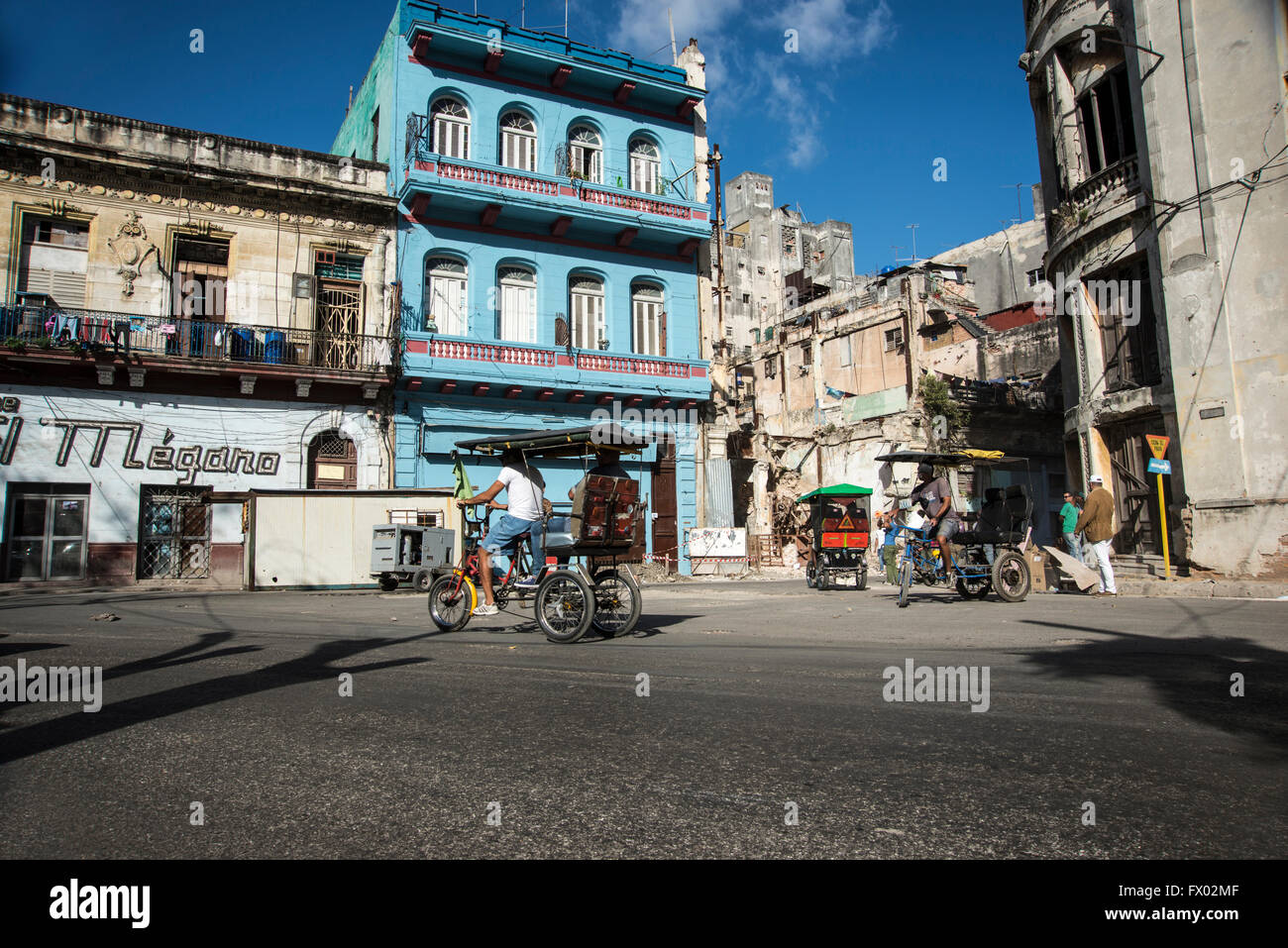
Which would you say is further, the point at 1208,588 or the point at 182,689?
the point at 1208,588

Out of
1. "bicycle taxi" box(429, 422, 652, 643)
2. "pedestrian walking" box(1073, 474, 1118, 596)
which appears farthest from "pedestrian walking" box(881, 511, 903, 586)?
"bicycle taxi" box(429, 422, 652, 643)

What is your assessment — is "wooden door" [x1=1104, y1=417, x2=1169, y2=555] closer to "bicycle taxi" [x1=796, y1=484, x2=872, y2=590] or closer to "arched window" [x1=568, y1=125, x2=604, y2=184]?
"bicycle taxi" [x1=796, y1=484, x2=872, y2=590]

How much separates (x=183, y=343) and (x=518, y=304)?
8265mm

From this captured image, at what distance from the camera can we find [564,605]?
7.68 metres

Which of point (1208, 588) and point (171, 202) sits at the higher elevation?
point (171, 202)

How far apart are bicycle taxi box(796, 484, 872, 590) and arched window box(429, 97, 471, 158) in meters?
13.5

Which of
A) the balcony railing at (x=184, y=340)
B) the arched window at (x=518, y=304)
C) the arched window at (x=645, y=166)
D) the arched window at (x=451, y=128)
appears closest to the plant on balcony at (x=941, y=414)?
the arched window at (x=645, y=166)

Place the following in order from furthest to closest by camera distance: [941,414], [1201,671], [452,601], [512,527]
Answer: [941,414] < [452,601] < [512,527] < [1201,671]

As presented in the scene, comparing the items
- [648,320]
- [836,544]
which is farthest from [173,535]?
[836,544]

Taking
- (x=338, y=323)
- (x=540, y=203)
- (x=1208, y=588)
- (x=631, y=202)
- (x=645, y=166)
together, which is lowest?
(x=1208, y=588)

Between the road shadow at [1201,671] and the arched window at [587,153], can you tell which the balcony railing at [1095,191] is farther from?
the road shadow at [1201,671]

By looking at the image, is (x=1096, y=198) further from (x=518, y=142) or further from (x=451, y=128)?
(x=451, y=128)
